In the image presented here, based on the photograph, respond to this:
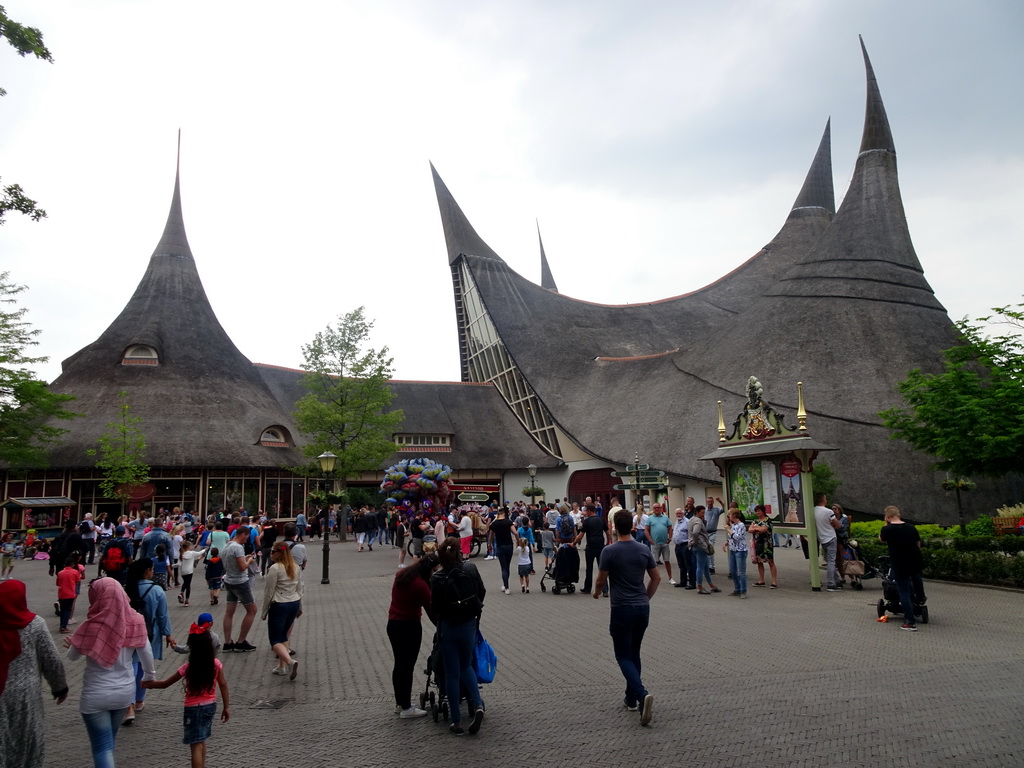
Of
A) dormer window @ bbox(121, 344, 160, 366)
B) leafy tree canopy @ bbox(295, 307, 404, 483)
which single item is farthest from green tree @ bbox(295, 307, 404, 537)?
dormer window @ bbox(121, 344, 160, 366)

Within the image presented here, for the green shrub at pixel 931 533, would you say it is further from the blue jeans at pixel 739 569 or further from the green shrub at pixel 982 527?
the blue jeans at pixel 739 569

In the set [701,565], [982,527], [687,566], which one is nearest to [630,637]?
[701,565]

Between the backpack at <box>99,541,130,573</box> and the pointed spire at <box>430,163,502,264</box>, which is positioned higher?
the pointed spire at <box>430,163,502,264</box>

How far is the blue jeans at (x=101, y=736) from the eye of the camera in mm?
4379

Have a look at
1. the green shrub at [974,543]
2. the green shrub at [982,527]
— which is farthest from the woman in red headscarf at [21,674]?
the green shrub at [982,527]

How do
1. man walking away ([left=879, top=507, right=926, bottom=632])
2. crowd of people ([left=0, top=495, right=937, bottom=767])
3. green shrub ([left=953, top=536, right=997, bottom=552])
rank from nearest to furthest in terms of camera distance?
1. crowd of people ([left=0, top=495, right=937, bottom=767])
2. man walking away ([left=879, top=507, right=926, bottom=632])
3. green shrub ([left=953, top=536, right=997, bottom=552])

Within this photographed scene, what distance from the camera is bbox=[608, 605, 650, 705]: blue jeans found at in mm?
5734

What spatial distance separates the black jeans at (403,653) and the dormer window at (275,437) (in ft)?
89.5

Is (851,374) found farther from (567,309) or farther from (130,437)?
(130,437)

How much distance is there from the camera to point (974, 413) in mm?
17672

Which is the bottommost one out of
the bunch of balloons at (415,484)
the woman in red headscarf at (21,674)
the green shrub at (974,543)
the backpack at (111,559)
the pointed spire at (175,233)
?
the green shrub at (974,543)

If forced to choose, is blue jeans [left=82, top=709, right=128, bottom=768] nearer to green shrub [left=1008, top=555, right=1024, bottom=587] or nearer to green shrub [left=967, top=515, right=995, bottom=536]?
green shrub [left=1008, top=555, right=1024, bottom=587]

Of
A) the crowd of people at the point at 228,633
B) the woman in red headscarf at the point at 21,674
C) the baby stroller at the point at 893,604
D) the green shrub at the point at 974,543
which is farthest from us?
the green shrub at the point at 974,543

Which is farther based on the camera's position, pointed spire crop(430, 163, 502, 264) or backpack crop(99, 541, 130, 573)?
pointed spire crop(430, 163, 502, 264)
